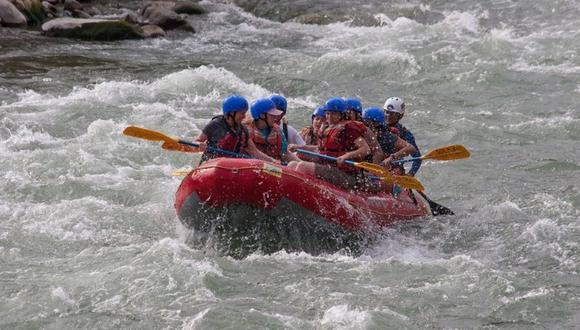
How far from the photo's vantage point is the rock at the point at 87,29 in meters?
18.6

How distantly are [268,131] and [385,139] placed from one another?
4.44ft

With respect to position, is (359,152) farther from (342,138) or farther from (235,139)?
(235,139)

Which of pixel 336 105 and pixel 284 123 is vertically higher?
pixel 336 105

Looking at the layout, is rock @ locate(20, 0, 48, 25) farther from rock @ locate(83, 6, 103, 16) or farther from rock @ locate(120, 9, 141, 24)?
rock @ locate(120, 9, 141, 24)

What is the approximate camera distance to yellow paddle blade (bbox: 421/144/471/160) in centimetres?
973

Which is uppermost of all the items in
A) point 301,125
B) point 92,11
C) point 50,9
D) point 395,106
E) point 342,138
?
point 395,106

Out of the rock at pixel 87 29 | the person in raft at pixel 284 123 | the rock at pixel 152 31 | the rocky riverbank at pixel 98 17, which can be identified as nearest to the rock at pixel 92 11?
the rocky riverbank at pixel 98 17

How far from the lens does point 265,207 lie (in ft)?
27.0

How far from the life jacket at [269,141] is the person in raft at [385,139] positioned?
3.32 ft

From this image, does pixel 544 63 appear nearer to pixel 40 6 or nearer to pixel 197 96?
pixel 197 96

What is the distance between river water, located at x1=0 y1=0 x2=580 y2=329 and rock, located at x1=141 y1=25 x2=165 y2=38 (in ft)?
1.04

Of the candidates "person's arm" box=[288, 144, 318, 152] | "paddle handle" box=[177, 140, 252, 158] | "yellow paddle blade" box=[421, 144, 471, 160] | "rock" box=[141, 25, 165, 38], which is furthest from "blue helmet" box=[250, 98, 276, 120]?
"rock" box=[141, 25, 165, 38]

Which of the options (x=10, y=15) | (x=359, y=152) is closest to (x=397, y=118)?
(x=359, y=152)

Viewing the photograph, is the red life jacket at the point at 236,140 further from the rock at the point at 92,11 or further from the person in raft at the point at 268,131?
the rock at the point at 92,11
